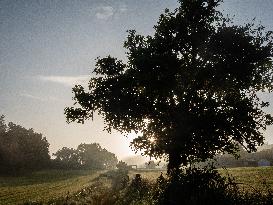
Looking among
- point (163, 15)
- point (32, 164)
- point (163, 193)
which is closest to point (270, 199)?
point (163, 193)

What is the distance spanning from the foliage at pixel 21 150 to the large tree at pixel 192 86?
57563mm

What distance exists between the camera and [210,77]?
2872cm

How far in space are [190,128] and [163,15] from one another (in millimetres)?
11732

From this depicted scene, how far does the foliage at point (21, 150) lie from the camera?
78.9 m

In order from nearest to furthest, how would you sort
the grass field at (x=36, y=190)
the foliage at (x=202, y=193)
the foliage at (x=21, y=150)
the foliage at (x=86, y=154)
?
1. the foliage at (x=202, y=193)
2. the grass field at (x=36, y=190)
3. the foliage at (x=21, y=150)
4. the foliage at (x=86, y=154)

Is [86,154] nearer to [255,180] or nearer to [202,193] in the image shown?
[255,180]

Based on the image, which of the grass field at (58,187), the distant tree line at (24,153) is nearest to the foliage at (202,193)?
the grass field at (58,187)

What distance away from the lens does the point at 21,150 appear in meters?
85.4

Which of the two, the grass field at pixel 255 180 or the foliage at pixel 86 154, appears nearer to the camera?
the grass field at pixel 255 180

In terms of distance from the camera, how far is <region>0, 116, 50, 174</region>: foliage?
7894 centimetres

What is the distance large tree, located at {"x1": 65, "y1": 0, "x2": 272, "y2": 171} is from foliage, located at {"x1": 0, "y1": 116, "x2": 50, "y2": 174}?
57.6 m

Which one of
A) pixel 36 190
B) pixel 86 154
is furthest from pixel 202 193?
pixel 86 154

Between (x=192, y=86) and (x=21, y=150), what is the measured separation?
227 feet

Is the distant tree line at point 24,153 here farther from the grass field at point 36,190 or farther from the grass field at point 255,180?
the grass field at point 255,180
